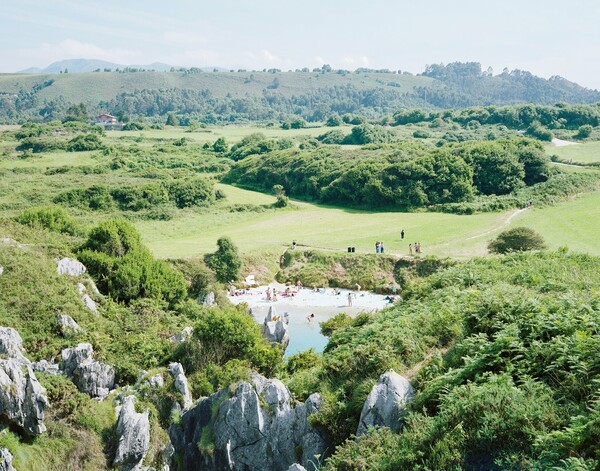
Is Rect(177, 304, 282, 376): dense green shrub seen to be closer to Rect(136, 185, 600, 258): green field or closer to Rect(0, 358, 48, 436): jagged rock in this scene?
Rect(0, 358, 48, 436): jagged rock

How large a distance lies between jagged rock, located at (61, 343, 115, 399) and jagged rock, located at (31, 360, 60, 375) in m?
0.29

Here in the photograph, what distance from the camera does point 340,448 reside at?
10.9m

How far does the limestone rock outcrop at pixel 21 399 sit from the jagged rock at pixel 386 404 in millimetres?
12232

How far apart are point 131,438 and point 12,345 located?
6653 millimetres

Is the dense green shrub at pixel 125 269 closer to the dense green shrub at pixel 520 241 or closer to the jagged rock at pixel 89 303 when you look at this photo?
the jagged rock at pixel 89 303

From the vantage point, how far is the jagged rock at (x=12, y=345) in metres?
20.9

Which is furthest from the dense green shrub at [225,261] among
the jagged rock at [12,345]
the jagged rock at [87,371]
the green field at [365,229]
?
the jagged rock at [12,345]

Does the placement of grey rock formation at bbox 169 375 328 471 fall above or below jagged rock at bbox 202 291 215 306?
above

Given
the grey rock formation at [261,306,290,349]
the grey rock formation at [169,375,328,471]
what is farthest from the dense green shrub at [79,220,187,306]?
the grey rock formation at [169,375,328,471]

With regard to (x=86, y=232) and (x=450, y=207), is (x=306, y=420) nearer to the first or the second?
(x=86, y=232)

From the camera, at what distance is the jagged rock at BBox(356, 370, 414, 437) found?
11258 millimetres

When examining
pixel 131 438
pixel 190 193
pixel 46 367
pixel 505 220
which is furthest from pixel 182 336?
pixel 190 193

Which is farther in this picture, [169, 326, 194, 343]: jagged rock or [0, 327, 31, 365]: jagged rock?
[169, 326, 194, 343]: jagged rock

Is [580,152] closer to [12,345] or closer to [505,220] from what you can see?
[505,220]
